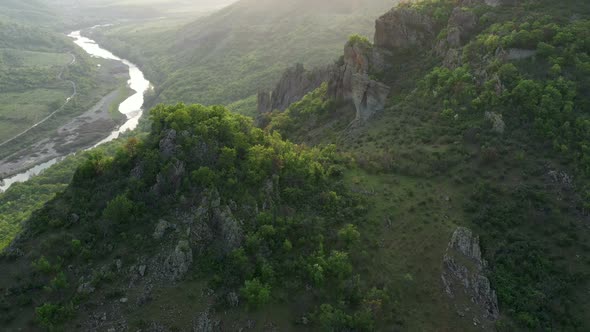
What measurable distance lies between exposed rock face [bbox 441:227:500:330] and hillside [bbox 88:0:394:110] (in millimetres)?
95689

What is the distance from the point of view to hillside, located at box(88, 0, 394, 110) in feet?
480

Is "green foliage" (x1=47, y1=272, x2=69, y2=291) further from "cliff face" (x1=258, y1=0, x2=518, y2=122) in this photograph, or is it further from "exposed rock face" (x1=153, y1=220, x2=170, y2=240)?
"cliff face" (x1=258, y1=0, x2=518, y2=122)

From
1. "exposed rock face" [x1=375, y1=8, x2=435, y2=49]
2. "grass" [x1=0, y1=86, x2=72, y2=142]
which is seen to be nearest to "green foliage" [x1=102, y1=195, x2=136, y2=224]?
"exposed rock face" [x1=375, y1=8, x2=435, y2=49]

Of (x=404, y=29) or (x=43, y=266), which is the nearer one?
(x=43, y=266)

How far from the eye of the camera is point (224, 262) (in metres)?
31.3

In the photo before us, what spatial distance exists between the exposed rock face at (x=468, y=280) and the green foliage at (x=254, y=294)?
13.5 meters

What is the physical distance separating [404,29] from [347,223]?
3769 centimetres

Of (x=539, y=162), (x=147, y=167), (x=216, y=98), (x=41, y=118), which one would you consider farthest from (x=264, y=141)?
(x=41, y=118)

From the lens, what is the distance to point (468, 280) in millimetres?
32781

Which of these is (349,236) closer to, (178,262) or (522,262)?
(178,262)

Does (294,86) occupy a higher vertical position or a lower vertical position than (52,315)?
lower

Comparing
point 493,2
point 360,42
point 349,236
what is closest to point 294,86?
point 360,42

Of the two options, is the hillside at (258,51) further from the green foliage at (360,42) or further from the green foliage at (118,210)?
the green foliage at (118,210)

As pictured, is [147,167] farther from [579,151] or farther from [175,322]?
[579,151]
